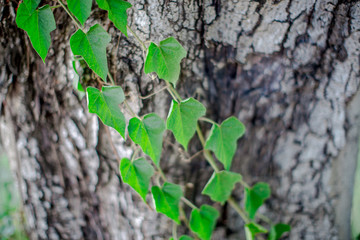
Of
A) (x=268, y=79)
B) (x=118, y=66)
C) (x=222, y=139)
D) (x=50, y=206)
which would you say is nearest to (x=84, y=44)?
(x=118, y=66)

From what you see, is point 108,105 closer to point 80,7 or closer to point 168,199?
point 80,7

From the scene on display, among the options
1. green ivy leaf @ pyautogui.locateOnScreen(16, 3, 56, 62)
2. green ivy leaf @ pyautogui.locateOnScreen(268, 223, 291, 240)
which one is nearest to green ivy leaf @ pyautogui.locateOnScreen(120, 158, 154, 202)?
green ivy leaf @ pyautogui.locateOnScreen(16, 3, 56, 62)

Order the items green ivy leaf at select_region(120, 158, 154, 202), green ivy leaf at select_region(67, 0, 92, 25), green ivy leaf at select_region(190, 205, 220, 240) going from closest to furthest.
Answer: green ivy leaf at select_region(67, 0, 92, 25) → green ivy leaf at select_region(120, 158, 154, 202) → green ivy leaf at select_region(190, 205, 220, 240)

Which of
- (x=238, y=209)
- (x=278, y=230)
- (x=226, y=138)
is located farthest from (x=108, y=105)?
(x=278, y=230)

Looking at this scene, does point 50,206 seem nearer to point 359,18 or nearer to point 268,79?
point 268,79

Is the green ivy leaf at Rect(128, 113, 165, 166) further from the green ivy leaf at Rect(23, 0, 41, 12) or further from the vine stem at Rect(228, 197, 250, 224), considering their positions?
the vine stem at Rect(228, 197, 250, 224)

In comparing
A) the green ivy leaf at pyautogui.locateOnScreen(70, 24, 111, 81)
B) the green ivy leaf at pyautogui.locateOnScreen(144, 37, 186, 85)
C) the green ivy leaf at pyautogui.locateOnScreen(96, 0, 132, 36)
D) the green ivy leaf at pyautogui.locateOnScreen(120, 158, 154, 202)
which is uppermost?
the green ivy leaf at pyautogui.locateOnScreen(96, 0, 132, 36)
